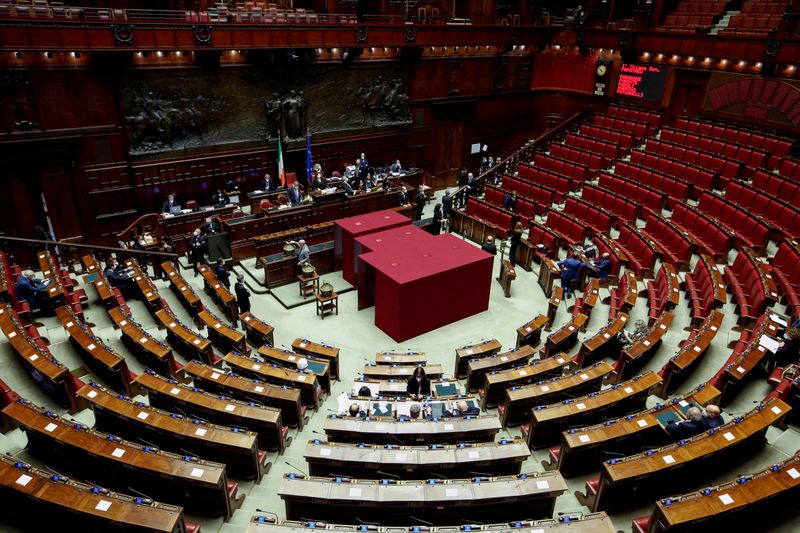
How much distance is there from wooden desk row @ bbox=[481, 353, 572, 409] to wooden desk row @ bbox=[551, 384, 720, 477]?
1604mm

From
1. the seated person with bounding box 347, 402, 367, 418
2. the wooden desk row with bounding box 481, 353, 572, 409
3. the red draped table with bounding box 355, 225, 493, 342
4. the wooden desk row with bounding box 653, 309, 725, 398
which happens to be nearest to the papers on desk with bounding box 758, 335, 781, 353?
the wooden desk row with bounding box 653, 309, 725, 398

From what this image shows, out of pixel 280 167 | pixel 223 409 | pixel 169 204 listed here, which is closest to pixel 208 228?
pixel 169 204

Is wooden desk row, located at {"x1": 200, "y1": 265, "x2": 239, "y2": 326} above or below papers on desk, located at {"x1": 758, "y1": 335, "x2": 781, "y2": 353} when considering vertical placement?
below

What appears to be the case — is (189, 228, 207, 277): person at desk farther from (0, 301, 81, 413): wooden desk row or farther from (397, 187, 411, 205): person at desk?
(397, 187, 411, 205): person at desk

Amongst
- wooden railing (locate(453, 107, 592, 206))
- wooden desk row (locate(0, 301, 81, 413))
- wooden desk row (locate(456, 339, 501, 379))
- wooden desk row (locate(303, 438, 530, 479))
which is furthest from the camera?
wooden railing (locate(453, 107, 592, 206))

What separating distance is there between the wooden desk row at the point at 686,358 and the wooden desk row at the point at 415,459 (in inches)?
108

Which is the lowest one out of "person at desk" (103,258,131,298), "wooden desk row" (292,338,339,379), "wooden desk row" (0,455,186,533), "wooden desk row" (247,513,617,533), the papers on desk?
"wooden desk row" (292,338,339,379)

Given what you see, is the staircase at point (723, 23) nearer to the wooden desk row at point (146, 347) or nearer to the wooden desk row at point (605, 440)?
the wooden desk row at point (605, 440)

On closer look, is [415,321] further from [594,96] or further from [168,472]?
[594,96]

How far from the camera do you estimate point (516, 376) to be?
774 cm

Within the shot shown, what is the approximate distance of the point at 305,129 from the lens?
15383 mm

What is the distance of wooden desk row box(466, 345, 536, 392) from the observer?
825cm

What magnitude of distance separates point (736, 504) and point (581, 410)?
6.52 feet

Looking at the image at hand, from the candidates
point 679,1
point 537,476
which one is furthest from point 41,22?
point 679,1
